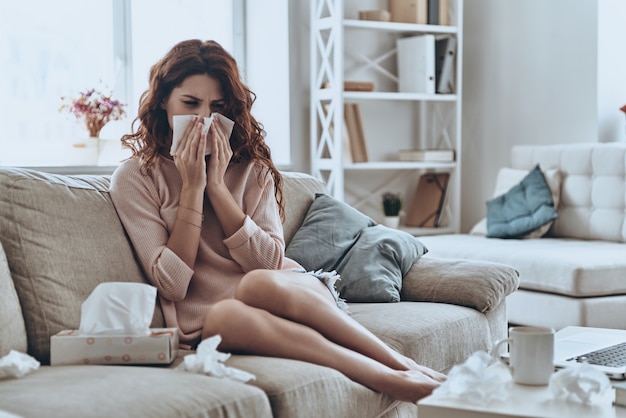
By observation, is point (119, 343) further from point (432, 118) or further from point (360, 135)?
point (432, 118)

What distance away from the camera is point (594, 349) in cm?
207

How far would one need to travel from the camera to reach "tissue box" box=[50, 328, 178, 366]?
1.88 m

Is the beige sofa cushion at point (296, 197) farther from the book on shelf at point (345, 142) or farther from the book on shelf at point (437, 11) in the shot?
the book on shelf at point (437, 11)

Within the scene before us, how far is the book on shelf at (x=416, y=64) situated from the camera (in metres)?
4.85

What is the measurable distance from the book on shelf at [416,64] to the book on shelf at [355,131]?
41 cm

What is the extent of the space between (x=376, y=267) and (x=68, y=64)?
2066 mm

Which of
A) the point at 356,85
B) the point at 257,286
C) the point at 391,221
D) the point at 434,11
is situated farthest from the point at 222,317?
the point at 434,11

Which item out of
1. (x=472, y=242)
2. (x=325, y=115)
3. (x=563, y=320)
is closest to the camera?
(x=563, y=320)

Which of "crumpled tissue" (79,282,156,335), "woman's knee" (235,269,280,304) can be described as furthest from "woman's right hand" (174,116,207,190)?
"crumpled tissue" (79,282,156,335)

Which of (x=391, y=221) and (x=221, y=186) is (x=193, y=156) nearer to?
(x=221, y=186)

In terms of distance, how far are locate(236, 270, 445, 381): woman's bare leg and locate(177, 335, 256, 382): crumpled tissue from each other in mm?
275

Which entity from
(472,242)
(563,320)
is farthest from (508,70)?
(563,320)

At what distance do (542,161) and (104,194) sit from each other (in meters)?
2.79

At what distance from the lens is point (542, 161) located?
14.7 ft
